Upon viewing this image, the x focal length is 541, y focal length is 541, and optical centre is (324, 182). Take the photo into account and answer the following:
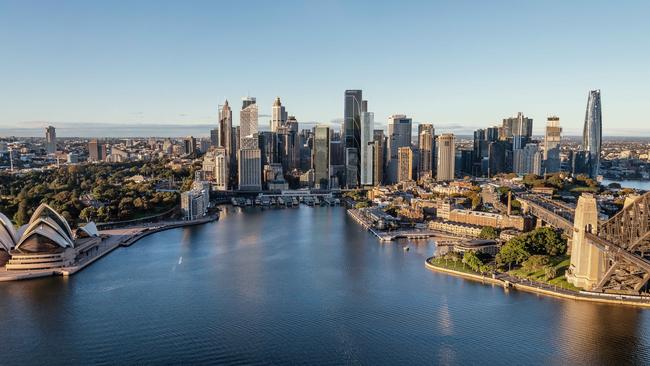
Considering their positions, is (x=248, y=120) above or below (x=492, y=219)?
above

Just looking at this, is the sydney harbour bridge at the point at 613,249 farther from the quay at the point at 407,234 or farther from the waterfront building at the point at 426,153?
the waterfront building at the point at 426,153

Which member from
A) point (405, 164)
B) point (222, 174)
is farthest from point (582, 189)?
point (222, 174)

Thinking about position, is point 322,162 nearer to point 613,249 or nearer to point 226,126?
point 226,126

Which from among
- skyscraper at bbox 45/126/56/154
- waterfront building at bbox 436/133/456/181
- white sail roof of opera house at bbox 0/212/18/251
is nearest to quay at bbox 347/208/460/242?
white sail roof of opera house at bbox 0/212/18/251

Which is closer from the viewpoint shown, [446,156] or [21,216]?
[21,216]

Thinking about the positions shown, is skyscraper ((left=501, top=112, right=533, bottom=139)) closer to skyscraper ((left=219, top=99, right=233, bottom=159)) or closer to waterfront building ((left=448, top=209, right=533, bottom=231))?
skyscraper ((left=219, top=99, right=233, bottom=159))

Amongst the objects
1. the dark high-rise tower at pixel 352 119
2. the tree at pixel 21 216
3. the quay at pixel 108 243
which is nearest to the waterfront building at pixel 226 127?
the dark high-rise tower at pixel 352 119

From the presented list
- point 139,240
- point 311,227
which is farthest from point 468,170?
point 139,240
